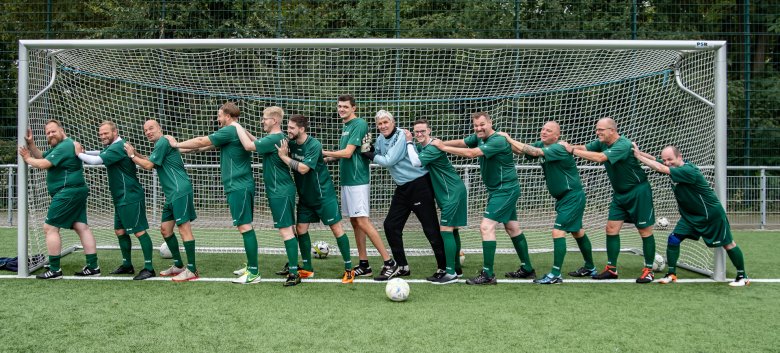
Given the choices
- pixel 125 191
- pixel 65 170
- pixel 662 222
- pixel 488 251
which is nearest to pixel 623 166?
pixel 488 251

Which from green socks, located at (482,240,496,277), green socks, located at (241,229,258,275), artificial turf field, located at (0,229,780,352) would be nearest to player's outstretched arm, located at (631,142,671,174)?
artificial turf field, located at (0,229,780,352)

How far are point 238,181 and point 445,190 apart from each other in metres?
2.22

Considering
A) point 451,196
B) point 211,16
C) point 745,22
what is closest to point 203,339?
point 451,196

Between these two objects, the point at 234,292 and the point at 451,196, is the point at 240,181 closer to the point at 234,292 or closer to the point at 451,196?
the point at 234,292

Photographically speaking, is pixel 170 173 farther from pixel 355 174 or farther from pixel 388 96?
pixel 388 96

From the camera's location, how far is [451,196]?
673 cm

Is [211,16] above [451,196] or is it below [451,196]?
above

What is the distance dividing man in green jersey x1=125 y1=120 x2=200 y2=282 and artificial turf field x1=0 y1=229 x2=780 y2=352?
0.44 metres

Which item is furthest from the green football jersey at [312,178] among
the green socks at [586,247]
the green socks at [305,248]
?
the green socks at [586,247]

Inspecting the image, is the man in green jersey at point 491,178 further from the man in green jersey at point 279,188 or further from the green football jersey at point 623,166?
the man in green jersey at point 279,188

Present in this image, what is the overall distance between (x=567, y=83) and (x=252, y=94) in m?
4.42

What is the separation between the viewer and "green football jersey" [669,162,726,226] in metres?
6.45

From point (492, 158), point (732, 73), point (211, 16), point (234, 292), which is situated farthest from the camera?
point (732, 73)

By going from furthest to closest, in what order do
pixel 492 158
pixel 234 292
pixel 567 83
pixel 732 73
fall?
pixel 732 73
pixel 567 83
pixel 492 158
pixel 234 292
